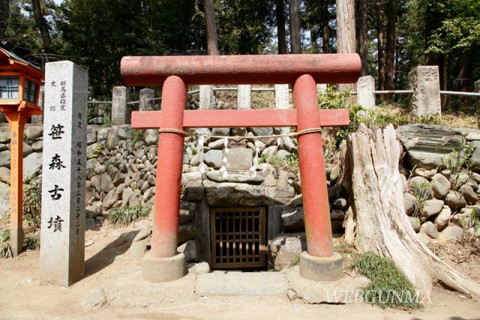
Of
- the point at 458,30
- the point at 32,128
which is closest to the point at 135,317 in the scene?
the point at 32,128

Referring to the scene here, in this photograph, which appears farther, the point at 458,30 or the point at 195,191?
the point at 458,30

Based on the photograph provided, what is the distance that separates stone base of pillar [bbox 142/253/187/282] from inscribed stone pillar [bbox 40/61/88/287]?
141 cm

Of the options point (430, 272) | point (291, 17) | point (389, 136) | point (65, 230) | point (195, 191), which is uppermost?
point (291, 17)

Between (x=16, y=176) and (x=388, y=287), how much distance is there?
6.66m

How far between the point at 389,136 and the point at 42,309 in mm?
5441

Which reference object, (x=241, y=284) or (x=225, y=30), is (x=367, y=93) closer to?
A: (x=241, y=284)

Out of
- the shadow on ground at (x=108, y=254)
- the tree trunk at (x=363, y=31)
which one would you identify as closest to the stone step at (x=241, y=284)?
the shadow on ground at (x=108, y=254)

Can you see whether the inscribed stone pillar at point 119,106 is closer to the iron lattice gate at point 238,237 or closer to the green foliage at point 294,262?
the iron lattice gate at point 238,237

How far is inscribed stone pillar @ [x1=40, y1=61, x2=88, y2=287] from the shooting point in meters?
4.44

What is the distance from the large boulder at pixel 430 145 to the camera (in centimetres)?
579

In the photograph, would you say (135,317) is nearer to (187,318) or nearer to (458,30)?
(187,318)

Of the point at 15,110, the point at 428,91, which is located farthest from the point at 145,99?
the point at 428,91

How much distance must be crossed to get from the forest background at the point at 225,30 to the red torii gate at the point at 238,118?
5565 millimetres

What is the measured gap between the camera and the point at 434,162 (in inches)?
227
